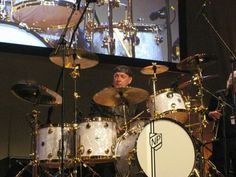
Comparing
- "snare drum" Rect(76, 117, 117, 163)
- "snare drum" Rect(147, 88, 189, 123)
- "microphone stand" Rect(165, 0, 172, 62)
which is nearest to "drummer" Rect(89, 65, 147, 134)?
"snare drum" Rect(147, 88, 189, 123)

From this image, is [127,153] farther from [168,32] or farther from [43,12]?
[168,32]

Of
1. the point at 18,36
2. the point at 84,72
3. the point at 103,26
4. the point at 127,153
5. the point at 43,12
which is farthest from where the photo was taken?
the point at 84,72

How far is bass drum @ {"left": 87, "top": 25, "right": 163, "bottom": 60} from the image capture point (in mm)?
6770

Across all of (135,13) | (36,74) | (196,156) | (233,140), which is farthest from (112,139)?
(135,13)

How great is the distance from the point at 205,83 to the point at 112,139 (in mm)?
2673

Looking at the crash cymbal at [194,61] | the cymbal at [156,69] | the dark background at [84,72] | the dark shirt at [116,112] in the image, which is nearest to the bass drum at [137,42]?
the dark background at [84,72]

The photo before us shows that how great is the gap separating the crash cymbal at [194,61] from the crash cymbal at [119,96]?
0.68 metres

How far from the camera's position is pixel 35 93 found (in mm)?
5199

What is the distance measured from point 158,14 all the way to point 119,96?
89.8 inches

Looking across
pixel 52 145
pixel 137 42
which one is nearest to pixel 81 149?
pixel 52 145

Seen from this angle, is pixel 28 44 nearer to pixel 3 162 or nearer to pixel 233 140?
pixel 3 162

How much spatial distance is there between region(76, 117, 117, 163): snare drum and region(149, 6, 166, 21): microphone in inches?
97.3

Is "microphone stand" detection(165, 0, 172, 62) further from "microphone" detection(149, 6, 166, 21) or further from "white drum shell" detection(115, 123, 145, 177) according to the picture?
"white drum shell" detection(115, 123, 145, 177)

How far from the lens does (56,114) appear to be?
22.3 ft
